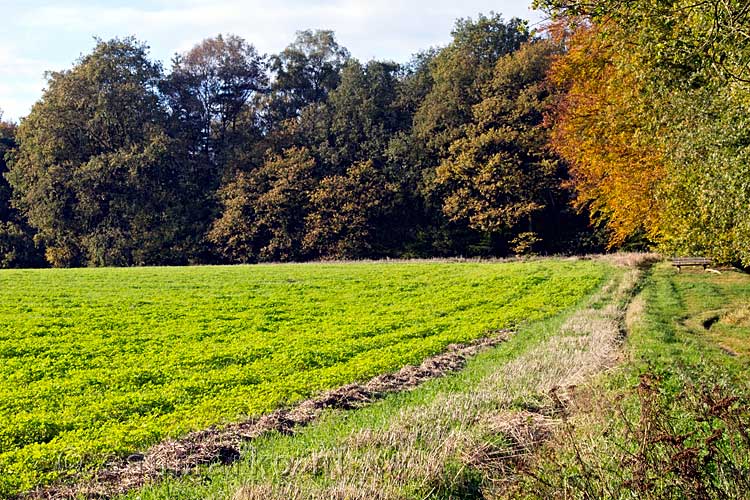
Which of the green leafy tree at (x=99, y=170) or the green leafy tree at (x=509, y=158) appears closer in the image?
the green leafy tree at (x=509, y=158)

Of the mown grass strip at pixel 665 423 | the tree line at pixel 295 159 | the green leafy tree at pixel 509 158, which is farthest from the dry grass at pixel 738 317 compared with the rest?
the green leafy tree at pixel 509 158

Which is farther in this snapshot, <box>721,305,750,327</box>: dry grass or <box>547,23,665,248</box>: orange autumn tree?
<box>547,23,665,248</box>: orange autumn tree

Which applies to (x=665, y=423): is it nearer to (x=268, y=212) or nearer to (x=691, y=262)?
(x=691, y=262)

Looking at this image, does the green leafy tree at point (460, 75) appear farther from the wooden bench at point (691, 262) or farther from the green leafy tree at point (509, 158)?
the wooden bench at point (691, 262)

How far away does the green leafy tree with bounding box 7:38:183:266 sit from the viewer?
191 feet

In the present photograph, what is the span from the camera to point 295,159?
5866cm

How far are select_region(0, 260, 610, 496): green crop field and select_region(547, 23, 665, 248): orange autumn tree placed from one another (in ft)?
15.0

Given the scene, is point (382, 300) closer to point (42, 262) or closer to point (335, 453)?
point (335, 453)

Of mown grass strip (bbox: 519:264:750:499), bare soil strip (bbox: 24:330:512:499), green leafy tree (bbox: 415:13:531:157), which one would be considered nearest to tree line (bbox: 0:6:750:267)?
green leafy tree (bbox: 415:13:531:157)

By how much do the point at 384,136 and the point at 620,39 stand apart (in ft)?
130

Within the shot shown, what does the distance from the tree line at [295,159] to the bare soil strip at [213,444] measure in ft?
119

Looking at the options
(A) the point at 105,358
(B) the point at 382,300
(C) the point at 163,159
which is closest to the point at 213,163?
(C) the point at 163,159

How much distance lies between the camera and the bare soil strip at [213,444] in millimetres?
7152

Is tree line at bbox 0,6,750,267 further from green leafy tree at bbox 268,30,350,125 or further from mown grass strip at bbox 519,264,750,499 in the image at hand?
mown grass strip at bbox 519,264,750,499
